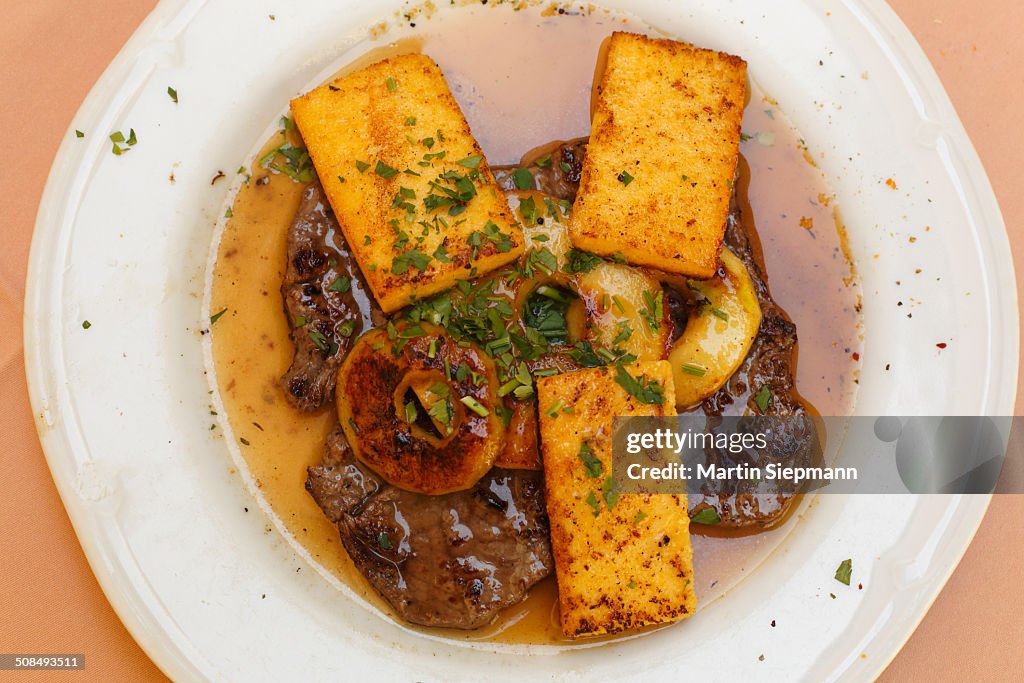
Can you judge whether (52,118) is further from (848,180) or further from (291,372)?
(848,180)

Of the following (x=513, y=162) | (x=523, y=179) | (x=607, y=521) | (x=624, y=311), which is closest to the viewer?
(x=607, y=521)

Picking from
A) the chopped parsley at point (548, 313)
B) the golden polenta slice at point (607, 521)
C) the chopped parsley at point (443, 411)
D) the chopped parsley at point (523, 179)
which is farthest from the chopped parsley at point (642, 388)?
the chopped parsley at point (523, 179)

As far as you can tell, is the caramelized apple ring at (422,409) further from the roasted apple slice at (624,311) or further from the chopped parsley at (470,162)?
the chopped parsley at (470,162)

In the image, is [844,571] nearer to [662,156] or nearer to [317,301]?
[662,156]

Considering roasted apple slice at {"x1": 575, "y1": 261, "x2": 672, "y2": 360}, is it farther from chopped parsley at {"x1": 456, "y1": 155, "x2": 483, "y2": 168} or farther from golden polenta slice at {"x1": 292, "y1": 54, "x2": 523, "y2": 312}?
chopped parsley at {"x1": 456, "y1": 155, "x2": 483, "y2": 168}

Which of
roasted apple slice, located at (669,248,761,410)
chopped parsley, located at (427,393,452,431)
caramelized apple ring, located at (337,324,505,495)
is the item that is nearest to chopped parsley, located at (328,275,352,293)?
caramelized apple ring, located at (337,324,505,495)

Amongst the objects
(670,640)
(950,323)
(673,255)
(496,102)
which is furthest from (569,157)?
(670,640)

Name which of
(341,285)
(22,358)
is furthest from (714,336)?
(22,358)
